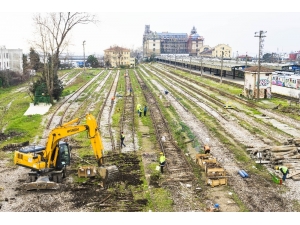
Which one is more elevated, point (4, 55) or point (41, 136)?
point (4, 55)

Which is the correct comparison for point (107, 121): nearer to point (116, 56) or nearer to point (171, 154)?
point (171, 154)

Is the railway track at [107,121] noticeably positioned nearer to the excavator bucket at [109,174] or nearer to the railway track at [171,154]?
the railway track at [171,154]

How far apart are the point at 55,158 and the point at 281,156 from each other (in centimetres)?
1162

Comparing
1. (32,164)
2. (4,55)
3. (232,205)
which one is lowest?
(232,205)

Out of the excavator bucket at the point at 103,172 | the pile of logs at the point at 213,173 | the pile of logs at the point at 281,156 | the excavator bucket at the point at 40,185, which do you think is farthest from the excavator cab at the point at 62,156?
the pile of logs at the point at 281,156

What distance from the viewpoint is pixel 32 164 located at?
52.5 ft

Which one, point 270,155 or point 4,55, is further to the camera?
point 4,55

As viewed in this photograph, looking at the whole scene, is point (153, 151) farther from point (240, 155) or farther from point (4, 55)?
point (4, 55)

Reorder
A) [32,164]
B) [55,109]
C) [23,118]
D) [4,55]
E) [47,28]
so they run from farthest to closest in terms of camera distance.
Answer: [4,55]
[47,28]
[55,109]
[23,118]
[32,164]

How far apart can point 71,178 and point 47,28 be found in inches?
1018

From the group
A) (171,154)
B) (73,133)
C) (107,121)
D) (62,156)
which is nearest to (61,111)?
(107,121)

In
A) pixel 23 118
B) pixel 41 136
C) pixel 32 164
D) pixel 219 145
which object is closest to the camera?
pixel 32 164

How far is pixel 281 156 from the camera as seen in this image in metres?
18.6

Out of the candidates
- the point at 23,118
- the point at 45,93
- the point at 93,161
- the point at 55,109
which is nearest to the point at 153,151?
the point at 93,161
